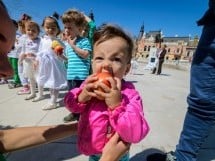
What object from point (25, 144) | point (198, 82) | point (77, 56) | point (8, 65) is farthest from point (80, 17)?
point (8, 65)

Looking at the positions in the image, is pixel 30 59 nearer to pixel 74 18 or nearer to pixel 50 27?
pixel 50 27

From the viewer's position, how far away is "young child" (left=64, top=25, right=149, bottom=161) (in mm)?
1137

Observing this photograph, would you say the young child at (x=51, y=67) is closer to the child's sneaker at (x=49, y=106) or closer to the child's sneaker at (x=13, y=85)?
the child's sneaker at (x=49, y=106)

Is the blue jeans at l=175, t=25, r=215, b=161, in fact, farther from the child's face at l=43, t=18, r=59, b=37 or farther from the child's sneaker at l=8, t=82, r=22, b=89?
the child's sneaker at l=8, t=82, r=22, b=89

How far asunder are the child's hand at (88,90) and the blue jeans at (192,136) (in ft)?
3.15

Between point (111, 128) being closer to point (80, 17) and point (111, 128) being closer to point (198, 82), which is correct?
point (198, 82)

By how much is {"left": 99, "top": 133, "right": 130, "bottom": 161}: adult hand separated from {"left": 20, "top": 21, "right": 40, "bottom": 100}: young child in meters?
4.01

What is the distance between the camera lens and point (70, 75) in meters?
3.44

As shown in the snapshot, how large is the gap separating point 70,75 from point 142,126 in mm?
2388

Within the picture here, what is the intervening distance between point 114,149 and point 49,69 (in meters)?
3.46

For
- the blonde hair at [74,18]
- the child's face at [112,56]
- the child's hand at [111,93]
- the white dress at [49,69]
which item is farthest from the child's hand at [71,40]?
the child's hand at [111,93]

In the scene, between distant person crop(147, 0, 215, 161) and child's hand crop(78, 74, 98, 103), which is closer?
child's hand crop(78, 74, 98, 103)

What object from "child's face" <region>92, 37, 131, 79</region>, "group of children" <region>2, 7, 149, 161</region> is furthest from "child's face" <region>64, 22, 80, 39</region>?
"child's face" <region>92, 37, 131, 79</region>

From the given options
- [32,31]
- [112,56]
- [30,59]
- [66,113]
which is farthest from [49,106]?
[112,56]
